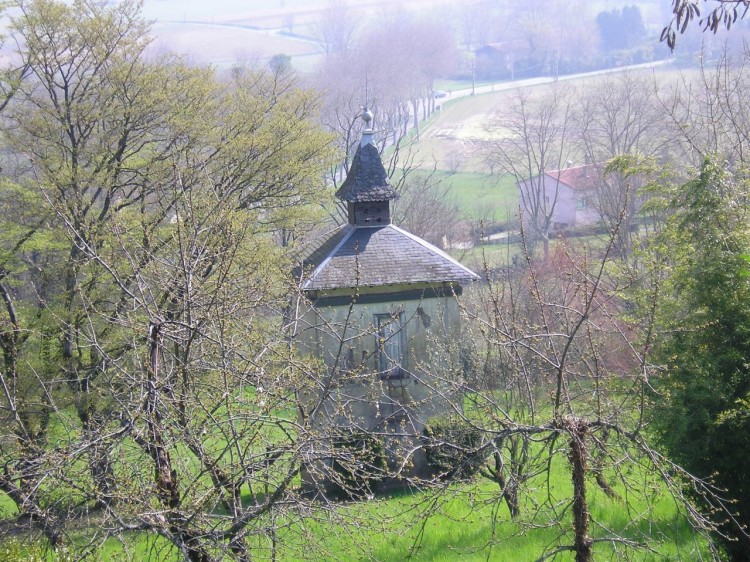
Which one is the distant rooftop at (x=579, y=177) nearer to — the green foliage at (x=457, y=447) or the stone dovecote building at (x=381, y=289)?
the stone dovecote building at (x=381, y=289)

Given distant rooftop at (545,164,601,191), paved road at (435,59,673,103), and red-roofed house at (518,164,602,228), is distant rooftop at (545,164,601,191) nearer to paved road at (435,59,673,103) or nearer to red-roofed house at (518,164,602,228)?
red-roofed house at (518,164,602,228)

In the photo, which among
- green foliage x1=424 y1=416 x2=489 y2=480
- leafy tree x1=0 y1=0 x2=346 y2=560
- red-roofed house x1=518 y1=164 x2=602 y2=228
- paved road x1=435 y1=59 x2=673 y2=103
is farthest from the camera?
paved road x1=435 y1=59 x2=673 y2=103

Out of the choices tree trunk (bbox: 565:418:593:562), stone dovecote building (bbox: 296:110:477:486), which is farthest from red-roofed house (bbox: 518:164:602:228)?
tree trunk (bbox: 565:418:593:562)

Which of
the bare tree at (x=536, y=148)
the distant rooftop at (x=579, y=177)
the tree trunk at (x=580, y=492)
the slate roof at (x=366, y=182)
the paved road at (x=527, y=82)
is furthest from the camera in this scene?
the paved road at (x=527, y=82)

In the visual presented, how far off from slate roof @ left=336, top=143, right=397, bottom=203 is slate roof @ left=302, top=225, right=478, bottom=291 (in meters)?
0.75

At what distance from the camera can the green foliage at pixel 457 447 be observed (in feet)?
21.7

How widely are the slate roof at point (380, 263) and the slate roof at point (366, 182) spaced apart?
75 cm

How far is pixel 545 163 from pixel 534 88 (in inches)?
829

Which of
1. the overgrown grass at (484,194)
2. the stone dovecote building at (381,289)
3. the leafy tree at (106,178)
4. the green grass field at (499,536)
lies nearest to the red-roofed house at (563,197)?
the overgrown grass at (484,194)

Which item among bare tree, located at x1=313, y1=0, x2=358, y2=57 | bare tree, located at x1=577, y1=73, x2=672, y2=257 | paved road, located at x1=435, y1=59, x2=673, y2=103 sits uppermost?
bare tree, located at x1=313, y1=0, x2=358, y2=57

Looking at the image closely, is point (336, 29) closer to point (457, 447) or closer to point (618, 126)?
point (618, 126)

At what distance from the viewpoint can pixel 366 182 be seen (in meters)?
18.0

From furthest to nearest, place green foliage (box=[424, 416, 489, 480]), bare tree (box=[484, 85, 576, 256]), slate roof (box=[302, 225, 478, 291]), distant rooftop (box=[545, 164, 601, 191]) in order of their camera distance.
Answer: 1. bare tree (box=[484, 85, 576, 256])
2. distant rooftop (box=[545, 164, 601, 191])
3. slate roof (box=[302, 225, 478, 291])
4. green foliage (box=[424, 416, 489, 480])

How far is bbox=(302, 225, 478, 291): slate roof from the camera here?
1702 cm
